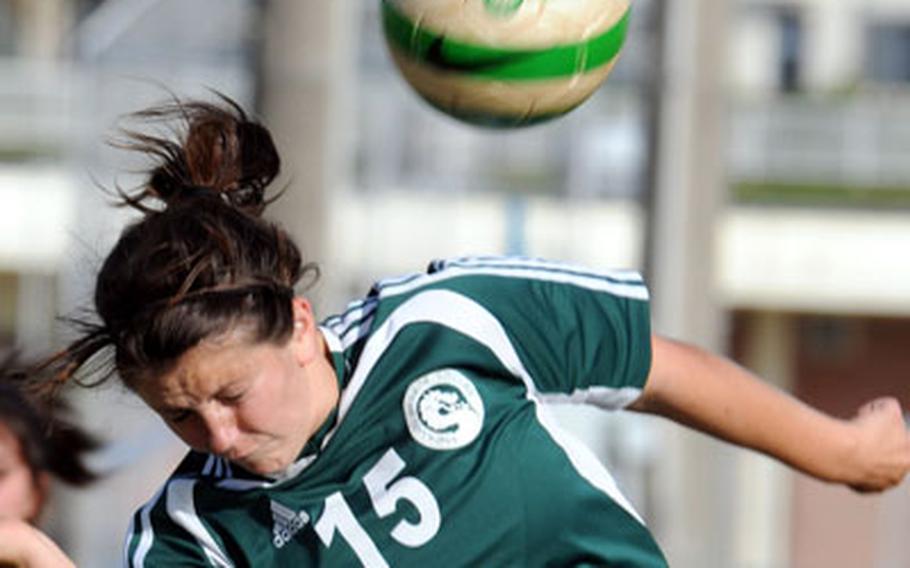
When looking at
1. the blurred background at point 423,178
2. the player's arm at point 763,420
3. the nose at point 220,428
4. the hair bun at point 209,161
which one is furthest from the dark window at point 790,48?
the nose at point 220,428

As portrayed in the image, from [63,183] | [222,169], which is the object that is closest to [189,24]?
[222,169]

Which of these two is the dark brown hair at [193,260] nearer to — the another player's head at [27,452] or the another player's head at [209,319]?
the another player's head at [209,319]

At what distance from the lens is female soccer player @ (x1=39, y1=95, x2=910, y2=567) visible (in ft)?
13.3

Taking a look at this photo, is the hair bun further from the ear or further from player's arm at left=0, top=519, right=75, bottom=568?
player's arm at left=0, top=519, right=75, bottom=568

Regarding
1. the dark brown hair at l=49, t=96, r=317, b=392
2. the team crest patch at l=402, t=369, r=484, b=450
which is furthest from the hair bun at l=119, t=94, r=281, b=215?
the team crest patch at l=402, t=369, r=484, b=450

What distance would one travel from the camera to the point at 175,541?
414 centimetres

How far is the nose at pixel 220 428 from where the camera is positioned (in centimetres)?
385

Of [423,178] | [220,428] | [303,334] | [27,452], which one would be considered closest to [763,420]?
[303,334]

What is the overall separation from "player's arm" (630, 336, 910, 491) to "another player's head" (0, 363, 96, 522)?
68.3 inches

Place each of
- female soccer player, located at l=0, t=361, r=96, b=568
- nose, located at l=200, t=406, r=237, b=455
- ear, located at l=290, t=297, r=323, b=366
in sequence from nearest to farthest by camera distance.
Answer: nose, located at l=200, t=406, r=237, b=455 < ear, located at l=290, t=297, r=323, b=366 < female soccer player, located at l=0, t=361, r=96, b=568

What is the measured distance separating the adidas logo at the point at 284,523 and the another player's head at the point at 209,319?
0.13 m

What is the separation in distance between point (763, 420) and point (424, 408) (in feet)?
1.89

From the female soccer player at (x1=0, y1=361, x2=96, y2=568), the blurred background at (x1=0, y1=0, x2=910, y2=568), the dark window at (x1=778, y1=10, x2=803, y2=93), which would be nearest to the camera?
the female soccer player at (x1=0, y1=361, x2=96, y2=568)

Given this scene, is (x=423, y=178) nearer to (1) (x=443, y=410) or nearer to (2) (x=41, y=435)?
(2) (x=41, y=435)
